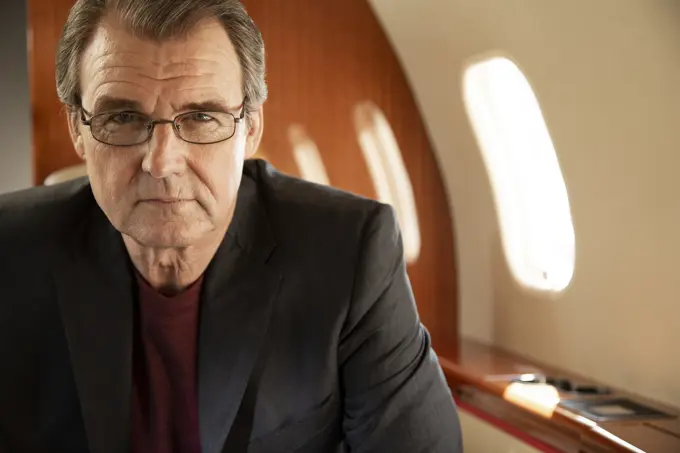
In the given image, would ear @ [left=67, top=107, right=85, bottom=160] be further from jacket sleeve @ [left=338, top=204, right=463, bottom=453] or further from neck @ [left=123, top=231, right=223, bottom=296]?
jacket sleeve @ [left=338, top=204, right=463, bottom=453]

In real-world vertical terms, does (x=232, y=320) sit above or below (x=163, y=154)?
below

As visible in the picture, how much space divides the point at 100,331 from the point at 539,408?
1.42 meters

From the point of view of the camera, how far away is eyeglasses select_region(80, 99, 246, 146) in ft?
4.16

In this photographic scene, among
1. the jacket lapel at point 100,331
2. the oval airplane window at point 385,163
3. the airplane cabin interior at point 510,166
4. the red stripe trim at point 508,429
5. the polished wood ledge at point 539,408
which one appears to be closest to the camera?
the jacket lapel at point 100,331

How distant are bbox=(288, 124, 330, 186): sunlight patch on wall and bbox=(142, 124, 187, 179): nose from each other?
199 cm

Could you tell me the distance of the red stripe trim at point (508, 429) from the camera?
7.48 ft

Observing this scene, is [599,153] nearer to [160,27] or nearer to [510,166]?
[510,166]

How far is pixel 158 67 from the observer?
4.13 feet

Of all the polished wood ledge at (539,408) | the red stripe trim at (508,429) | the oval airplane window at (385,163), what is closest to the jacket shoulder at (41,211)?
the polished wood ledge at (539,408)

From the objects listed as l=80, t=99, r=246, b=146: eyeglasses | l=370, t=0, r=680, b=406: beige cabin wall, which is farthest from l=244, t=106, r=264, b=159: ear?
l=370, t=0, r=680, b=406: beige cabin wall

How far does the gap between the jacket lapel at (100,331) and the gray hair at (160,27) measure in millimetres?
292

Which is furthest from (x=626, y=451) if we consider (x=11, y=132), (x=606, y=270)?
(x=11, y=132)

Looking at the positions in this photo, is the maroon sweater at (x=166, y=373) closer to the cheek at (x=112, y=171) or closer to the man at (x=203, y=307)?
the man at (x=203, y=307)

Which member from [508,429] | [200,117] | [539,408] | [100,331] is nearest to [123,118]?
[200,117]
